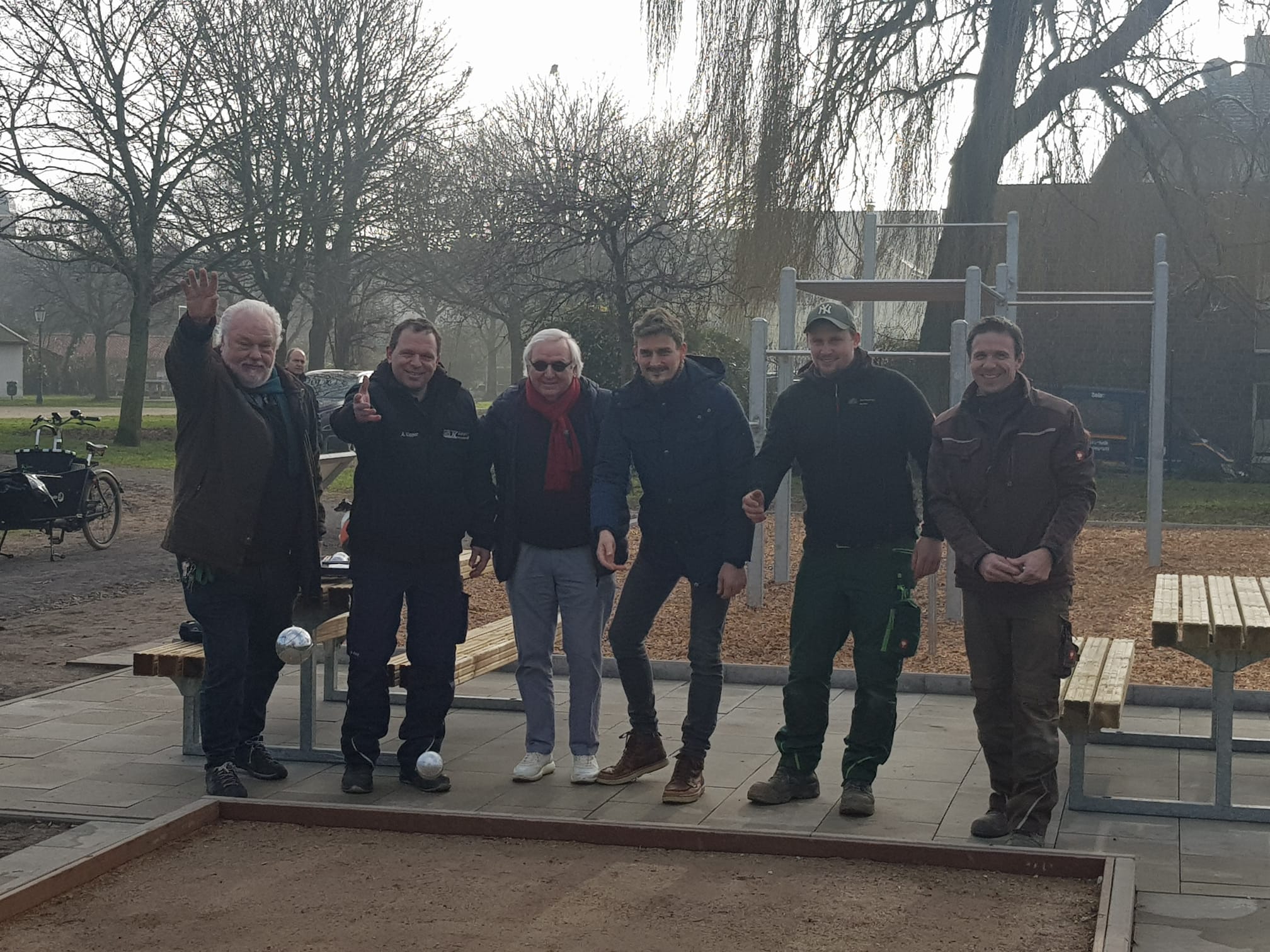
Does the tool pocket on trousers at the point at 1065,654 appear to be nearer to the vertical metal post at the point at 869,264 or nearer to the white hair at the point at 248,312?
the white hair at the point at 248,312

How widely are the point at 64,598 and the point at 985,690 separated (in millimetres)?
9011

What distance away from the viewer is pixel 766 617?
34.7 ft

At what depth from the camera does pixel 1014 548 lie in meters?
5.43

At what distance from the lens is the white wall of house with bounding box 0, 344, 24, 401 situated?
3012 inches

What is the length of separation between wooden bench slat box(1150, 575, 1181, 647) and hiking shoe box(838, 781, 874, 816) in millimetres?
1204

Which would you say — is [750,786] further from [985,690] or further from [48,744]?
[48,744]

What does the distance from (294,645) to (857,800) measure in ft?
7.38

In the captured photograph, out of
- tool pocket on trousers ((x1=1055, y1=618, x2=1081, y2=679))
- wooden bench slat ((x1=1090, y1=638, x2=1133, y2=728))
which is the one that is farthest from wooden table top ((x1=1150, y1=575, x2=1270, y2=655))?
tool pocket on trousers ((x1=1055, y1=618, x2=1081, y2=679))

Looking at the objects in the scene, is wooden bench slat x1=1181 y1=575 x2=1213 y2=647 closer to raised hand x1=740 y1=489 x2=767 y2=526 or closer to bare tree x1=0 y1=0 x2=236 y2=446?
raised hand x1=740 y1=489 x2=767 y2=526

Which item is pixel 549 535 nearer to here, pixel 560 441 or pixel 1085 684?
pixel 560 441

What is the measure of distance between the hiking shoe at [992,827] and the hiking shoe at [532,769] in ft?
5.87

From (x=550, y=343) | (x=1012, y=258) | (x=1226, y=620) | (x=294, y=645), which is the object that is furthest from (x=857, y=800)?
(x=1012, y=258)

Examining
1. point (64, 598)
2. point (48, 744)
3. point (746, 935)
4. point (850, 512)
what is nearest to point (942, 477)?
point (850, 512)

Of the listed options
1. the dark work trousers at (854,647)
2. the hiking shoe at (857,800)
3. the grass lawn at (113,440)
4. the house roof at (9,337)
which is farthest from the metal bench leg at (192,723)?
the house roof at (9,337)
